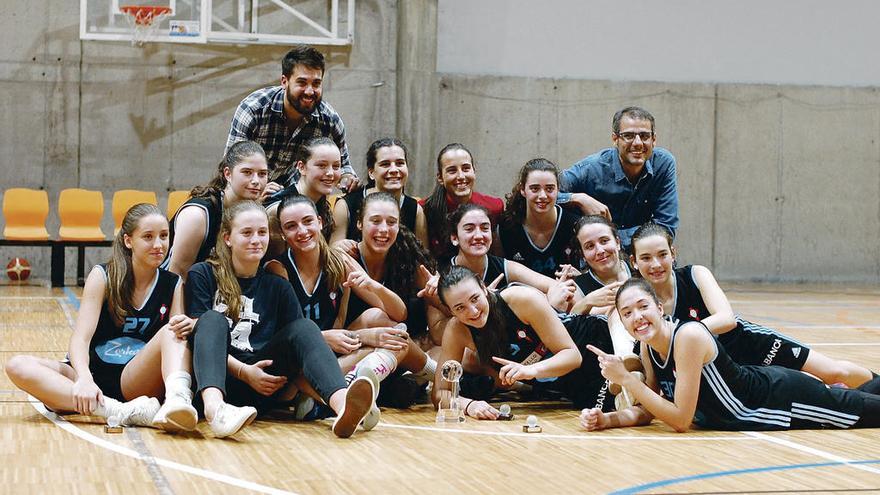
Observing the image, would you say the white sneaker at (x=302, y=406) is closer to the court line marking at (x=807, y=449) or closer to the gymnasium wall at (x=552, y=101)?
the court line marking at (x=807, y=449)

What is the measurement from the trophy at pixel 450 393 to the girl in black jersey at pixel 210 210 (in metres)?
1.17

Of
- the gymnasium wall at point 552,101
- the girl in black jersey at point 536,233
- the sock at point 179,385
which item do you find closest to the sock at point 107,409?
the sock at point 179,385

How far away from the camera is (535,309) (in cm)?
440

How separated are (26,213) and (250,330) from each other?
7.64 meters

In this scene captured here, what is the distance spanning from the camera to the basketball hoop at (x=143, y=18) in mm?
10836

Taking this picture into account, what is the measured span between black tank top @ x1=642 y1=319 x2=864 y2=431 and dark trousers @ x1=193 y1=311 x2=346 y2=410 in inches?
51.6

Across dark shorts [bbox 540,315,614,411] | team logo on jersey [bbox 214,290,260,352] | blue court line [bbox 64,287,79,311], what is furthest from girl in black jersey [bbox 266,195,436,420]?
blue court line [bbox 64,287,79,311]

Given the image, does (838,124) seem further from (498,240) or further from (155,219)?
(155,219)

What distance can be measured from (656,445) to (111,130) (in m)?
9.47

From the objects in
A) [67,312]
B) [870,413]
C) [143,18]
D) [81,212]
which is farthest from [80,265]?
[870,413]

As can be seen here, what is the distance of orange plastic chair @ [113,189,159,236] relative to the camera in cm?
1101

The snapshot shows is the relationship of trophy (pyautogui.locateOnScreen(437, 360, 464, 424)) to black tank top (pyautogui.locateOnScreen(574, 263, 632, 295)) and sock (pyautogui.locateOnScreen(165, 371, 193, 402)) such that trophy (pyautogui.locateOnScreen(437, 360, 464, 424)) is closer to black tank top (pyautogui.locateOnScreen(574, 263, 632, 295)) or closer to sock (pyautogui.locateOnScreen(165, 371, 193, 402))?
black tank top (pyautogui.locateOnScreen(574, 263, 632, 295))

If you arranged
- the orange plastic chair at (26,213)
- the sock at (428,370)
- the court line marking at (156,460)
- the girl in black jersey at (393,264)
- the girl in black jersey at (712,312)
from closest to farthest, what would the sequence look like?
the court line marking at (156,460), the girl in black jersey at (712,312), the girl in black jersey at (393,264), the sock at (428,370), the orange plastic chair at (26,213)

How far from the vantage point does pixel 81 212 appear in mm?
10938
